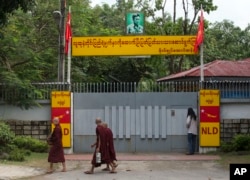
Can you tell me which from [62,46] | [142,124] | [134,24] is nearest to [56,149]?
[142,124]

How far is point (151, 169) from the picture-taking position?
14.2 metres

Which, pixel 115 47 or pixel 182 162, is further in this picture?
pixel 115 47

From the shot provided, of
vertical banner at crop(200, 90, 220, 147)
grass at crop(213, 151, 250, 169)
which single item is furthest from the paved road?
vertical banner at crop(200, 90, 220, 147)

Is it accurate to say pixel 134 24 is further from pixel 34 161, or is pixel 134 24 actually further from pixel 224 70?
pixel 224 70

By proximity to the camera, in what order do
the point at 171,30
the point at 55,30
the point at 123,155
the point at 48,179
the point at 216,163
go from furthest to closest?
the point at 171,30, the point at 55,30, the point at 123,155, the point at 216,163, the point at 48,179

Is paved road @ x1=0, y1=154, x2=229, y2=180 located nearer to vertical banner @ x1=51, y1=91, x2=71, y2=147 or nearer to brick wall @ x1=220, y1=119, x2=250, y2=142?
vertical banner @ x1=51, y1=91, x2=71, y2=147

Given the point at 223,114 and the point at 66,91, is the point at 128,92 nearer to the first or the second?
the point at 66,91

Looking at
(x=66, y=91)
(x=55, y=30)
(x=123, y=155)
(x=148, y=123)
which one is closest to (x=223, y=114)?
(x=148, y=123)

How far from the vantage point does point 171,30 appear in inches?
1197

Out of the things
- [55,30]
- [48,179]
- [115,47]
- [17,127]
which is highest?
[55,30]

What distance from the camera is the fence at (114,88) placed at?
713 inches

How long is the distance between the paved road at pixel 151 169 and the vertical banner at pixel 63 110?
39.3 inches

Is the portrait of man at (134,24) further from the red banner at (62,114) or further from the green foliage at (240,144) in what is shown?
the green foliage at (240,144)

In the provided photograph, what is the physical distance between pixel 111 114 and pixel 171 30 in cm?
1316
